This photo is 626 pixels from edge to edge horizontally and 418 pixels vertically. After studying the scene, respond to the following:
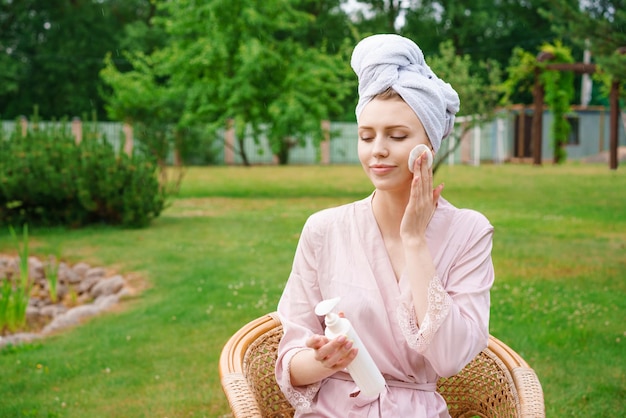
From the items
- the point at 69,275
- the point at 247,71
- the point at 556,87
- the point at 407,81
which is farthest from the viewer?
the point at 556,87

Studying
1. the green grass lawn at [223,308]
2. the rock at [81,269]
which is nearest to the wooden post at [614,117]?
the green grass lawn at [223,308]

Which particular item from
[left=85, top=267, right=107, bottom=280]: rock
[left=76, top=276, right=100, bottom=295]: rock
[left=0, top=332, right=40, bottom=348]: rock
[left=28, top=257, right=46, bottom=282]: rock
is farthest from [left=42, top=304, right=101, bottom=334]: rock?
[left=28, top=257, right=46, bottom=282]: rock

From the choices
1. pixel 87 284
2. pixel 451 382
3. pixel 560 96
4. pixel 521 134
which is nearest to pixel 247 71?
pixel 87 284

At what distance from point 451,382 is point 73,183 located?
9766mm

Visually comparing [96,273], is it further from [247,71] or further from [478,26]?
[478,26]

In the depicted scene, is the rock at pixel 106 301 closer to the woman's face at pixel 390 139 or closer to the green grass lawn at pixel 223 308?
the green grass lawn at pixel 223 308

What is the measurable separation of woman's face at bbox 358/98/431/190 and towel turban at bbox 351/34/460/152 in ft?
0.09

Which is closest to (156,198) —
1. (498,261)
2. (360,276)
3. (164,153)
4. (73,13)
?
(164,153)

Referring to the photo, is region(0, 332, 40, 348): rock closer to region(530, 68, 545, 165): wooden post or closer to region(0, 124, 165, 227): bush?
region(0, 124, 165, 227): bush

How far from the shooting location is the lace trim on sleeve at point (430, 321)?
2.08 m

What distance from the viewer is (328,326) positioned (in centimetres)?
195

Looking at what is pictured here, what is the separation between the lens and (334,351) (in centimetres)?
198

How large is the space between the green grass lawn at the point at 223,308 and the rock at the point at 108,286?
237 mm

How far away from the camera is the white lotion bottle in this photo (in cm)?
193
